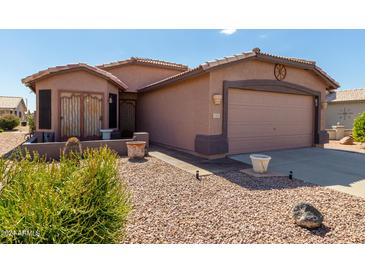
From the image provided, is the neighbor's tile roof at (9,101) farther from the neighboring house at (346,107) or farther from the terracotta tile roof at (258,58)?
the neighboring house at (346,107)

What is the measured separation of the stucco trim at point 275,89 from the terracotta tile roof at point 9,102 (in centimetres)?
4608

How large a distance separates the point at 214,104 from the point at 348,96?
21.4 m

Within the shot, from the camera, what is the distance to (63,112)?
11.3m

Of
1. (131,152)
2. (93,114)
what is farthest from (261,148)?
(93,114)

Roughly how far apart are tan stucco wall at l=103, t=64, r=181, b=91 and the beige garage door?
28.4 feet

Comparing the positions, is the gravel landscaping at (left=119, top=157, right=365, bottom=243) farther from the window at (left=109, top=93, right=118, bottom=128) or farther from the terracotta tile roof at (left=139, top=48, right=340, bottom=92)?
the window at (left=109, top=93, right=118, bottom=128)

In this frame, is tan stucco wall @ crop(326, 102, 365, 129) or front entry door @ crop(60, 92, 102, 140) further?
tan stucco wall @ crop(326, 102, 365, 129)

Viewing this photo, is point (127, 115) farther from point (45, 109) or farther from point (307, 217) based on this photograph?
point (307, 217)

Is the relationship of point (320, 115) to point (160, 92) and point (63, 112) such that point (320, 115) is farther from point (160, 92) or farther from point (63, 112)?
point (63, 112)

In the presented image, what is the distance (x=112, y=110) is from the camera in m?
12.7

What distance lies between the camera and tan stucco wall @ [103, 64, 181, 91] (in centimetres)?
1598

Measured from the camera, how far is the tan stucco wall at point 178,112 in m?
9.36

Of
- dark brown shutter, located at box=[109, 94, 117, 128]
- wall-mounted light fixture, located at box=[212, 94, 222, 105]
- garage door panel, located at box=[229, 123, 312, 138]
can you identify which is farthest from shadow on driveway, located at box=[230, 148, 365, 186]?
dark brown shutter, located at box=[109, 94, 117, 128]

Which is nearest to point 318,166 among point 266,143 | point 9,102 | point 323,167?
point 323,167
